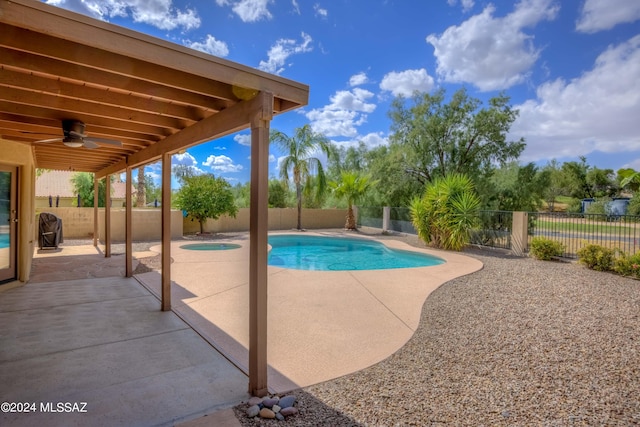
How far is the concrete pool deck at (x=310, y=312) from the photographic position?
336 cm

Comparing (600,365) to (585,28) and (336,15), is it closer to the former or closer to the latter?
(336,15)

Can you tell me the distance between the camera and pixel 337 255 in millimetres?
12367

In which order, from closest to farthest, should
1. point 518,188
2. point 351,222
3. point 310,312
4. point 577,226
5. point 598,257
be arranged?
point 310,312
point 598,257
point 577,226
point 518,188
point 351,222

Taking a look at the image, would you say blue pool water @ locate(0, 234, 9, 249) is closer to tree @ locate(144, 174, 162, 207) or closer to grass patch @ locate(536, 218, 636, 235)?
grass patch @ locate(536, 218, 636, 235)

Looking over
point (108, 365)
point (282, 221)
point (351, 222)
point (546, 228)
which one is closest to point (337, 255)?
point (351, 222)

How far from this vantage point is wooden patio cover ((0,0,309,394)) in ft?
6.60

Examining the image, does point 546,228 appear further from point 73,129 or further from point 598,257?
point 73,129

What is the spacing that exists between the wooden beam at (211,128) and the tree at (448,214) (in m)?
9.22

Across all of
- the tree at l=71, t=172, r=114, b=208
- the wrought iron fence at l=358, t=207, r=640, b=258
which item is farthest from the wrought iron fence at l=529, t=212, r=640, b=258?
the tree at l=71, t=172, r=114, b=208

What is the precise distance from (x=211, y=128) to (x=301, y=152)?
13632mm

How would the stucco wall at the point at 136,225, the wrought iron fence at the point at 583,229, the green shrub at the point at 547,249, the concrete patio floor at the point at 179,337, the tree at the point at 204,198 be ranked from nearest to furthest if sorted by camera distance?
the concrete patio floor at the point at 179,337, the wrought iron fence at the point at 583,229, the green shrub at the point at 547,249, the stucco wall at the point at 136,225, the tree at the point at 204,198

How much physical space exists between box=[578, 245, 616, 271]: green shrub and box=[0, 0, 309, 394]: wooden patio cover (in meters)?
8.32

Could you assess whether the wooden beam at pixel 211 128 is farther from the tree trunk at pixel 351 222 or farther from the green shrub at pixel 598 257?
the tree trunk at pixel 351 222

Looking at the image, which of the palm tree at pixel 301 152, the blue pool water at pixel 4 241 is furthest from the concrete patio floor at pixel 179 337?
the palm tree at pixel 301 152
